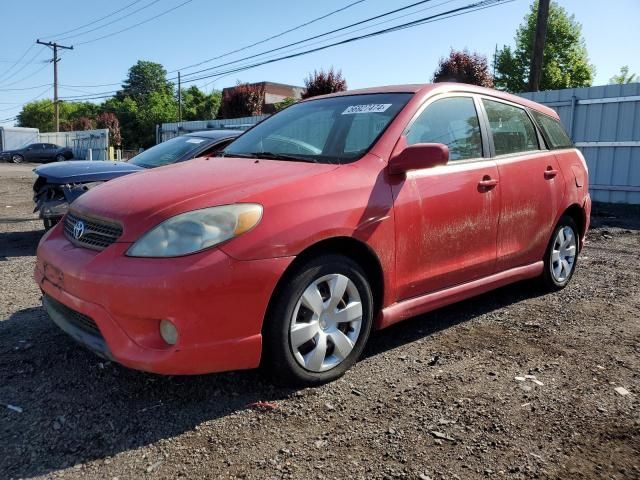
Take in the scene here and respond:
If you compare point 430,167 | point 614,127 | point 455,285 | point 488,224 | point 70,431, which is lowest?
point 70,431

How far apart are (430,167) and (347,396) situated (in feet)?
4.84

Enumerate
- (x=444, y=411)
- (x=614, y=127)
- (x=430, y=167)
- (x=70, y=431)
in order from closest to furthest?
(x=70, y=431) < (x=444, y=411) < (x=430, y=167) < (x=614, y=127)

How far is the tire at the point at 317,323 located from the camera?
2.79 m

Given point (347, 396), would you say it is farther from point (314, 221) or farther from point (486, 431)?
point (314, 221)

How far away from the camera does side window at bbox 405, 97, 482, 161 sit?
142 inches

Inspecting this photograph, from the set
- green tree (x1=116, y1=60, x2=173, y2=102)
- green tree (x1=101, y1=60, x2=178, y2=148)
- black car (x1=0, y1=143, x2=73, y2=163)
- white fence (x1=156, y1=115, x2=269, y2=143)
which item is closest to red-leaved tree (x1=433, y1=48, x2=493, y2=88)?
white fence (x1=156, y1=115, x2=269, y2=143)

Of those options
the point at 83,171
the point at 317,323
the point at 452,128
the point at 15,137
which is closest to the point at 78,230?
the point at 317,323

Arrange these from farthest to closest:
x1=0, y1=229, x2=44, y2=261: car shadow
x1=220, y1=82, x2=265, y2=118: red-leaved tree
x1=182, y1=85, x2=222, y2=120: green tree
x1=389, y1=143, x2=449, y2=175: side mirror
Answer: x1=182, y1=85, x2=222, y2=120: green tree, x1=220, y1=82, x2=265, y2=118: red-leaved tree, x1=0, y1=229, x2=44, y2=261: car shadow, x1=389, y1=143, x2=449, y2=175: side mirror

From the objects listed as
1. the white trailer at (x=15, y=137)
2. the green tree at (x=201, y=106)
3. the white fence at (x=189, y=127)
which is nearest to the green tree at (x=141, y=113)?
the green tree at (x=201, y=106)

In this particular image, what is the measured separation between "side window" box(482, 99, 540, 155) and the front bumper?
2.27 metres

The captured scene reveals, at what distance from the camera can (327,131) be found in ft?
12.1

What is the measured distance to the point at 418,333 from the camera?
3.95 meters

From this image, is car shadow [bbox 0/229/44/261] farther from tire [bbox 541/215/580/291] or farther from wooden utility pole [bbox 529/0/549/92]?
wooden utility pole [bbox 529/0/549/92]

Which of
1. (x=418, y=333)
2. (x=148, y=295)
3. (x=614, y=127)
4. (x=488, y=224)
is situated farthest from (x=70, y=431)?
(x=614, y=127)
